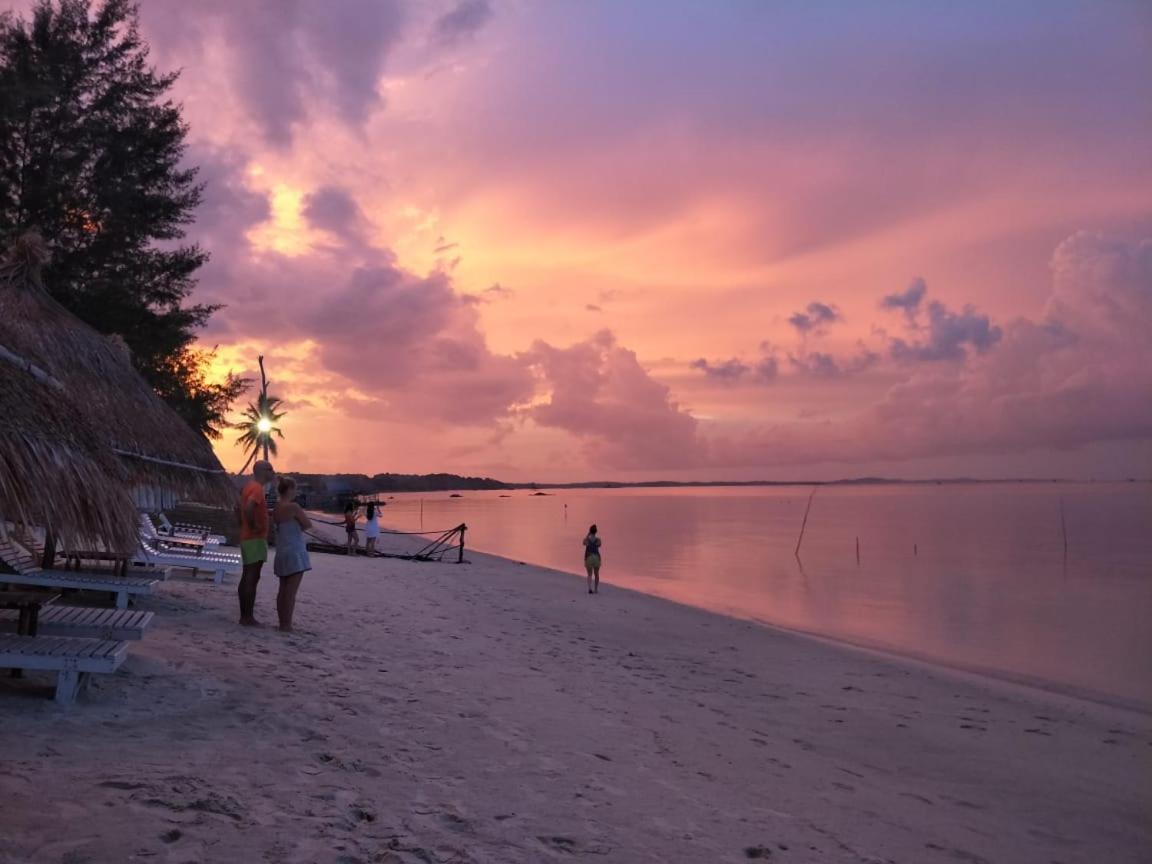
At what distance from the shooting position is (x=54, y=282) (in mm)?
17156

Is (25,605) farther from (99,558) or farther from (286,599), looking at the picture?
(99,558)

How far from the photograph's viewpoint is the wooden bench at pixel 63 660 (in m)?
5.11

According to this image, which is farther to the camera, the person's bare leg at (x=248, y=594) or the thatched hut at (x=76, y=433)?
the person's bare leg at (x=248, y=594)

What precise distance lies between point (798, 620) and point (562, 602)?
20.3ft

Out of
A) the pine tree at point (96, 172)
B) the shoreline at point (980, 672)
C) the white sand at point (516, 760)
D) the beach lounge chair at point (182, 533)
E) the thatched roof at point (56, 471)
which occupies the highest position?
the pine tree at point (96, 172)

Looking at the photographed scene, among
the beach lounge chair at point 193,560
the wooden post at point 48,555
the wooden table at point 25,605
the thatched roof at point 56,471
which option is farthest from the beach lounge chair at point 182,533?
the thatched roof at point 56,471

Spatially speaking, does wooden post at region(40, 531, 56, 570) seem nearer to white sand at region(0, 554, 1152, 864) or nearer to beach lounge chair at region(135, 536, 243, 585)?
white sand at region(0, 554, 1152, 864)

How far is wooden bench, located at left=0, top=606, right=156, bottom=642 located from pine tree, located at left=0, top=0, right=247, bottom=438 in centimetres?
1207

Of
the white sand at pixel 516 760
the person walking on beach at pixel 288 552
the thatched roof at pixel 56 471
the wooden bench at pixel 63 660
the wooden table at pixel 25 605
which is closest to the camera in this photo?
the white sand at pixel 516 760

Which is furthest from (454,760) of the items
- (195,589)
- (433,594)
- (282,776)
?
(433,594)

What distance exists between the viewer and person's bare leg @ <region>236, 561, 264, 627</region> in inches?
349

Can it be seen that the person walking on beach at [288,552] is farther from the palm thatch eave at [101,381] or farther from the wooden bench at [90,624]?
the wooden bench at [90,624]

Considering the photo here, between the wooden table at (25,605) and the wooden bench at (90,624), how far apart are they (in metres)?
0.59

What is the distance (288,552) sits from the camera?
8648 millimetres
